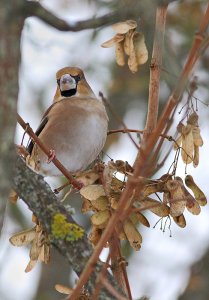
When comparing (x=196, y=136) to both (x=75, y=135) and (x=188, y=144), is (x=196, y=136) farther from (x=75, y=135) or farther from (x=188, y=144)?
(x=75, y=135)

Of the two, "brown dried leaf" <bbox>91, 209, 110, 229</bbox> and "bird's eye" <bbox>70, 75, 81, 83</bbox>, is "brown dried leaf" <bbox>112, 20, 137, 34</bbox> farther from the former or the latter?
"bird's eye" <bbox>70, 75, 81, 83</bbox>

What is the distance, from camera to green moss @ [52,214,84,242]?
7.71 ft

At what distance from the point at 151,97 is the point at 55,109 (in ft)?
5.67

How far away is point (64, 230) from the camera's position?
2.35 meters

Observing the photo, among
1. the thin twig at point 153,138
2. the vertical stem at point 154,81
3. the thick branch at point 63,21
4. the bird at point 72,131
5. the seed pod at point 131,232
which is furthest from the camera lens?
the bird at point 72,131

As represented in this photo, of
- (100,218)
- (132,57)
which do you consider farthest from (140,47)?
(100,218)

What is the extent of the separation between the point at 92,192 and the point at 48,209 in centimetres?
35

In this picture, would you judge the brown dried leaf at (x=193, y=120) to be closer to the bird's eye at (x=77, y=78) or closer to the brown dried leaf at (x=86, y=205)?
the brown dried leaf at (x=86, y=205)

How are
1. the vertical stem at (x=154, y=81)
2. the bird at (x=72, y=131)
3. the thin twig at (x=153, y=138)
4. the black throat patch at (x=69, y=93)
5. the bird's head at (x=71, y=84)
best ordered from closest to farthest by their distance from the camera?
the thin twig at (x=153, y=138) → the vertical stem at (x=154, y=81) → the bird at (x=72, y=131) → the bird's head at (x=71, y=84) → the black throat patch at (x=69, y=93)

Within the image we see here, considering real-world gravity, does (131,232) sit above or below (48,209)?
above

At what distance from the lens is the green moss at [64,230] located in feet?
7.71

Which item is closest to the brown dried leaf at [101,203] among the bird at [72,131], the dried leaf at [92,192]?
the dried leaf at [92,192]

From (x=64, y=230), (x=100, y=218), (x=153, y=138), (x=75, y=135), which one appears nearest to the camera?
(x=153, y=138)

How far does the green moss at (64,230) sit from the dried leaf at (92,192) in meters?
0.32
